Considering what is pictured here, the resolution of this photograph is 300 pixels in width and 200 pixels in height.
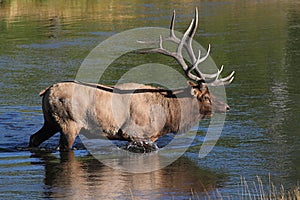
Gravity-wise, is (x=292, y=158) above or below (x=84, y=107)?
below

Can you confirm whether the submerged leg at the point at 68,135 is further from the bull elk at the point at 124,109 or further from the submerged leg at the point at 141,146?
the submerged leg at the point at 141,146

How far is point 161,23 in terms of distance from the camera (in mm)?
24406

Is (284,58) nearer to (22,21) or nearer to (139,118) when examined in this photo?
(139,118)

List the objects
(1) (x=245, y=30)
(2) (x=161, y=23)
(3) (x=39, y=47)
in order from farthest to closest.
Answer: (2) (x=161, y=23) → (1) (x=245, y=30) → (3) (x=39, y=47)

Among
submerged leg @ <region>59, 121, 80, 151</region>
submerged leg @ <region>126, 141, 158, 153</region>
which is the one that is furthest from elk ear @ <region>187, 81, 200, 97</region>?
submerged leg @ <region>59, 121, 80, 151</region>

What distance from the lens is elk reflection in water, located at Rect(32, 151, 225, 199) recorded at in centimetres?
860

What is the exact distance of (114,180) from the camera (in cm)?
922

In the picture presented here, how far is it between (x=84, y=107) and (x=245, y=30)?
1315cm

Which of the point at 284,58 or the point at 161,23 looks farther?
the point at 161,23

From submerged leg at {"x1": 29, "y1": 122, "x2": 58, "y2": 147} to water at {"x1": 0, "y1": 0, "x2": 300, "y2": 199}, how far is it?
0.15 meters

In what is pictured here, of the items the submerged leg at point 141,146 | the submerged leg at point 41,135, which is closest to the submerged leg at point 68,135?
the submerged leg at point 41,135

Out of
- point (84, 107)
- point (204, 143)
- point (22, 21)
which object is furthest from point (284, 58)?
point (22, 21)

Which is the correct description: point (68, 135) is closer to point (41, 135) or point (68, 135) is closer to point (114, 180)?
point (41, 135)

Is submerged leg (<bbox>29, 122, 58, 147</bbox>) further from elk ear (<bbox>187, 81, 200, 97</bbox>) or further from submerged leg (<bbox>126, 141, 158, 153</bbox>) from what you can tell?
elk ear (<bbox>187, 81, 200, 97</bbox>)
